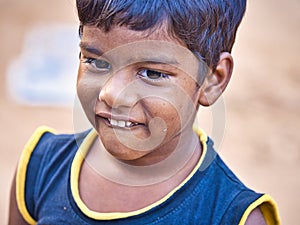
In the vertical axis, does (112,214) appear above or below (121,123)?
below

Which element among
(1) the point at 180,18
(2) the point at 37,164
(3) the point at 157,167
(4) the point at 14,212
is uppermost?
(1) the point at 180,18

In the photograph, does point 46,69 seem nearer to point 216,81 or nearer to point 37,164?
point 37,164

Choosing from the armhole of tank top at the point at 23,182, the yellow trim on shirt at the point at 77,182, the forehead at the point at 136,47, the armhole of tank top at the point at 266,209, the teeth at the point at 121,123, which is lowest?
the armhole of tank top at the point at 23,182

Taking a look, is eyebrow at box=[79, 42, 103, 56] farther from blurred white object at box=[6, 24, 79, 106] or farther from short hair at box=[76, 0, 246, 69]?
blurred white object at box=[6, 24, 79, 106]

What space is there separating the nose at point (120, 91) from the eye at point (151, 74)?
0.6 inches

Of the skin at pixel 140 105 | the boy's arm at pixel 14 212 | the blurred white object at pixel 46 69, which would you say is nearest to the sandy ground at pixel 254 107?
the blurred white object at pixel 46 69

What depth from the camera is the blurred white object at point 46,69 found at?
2883mm

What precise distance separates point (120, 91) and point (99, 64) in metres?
0.07

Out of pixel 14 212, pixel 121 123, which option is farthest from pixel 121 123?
pixel 14 212

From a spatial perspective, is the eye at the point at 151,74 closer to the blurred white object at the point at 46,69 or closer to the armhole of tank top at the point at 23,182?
the armhole of tank top at the point at 23,182

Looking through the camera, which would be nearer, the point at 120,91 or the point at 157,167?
the point at 120,91

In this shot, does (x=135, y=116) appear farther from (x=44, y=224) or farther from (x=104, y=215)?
(x=44, y=224)

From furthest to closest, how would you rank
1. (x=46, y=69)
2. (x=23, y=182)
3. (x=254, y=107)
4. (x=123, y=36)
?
(x=46, y=69) → (x=254, y=107) → (x=23, y=182) → (x=123, y=36)

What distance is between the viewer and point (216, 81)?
1.03m
